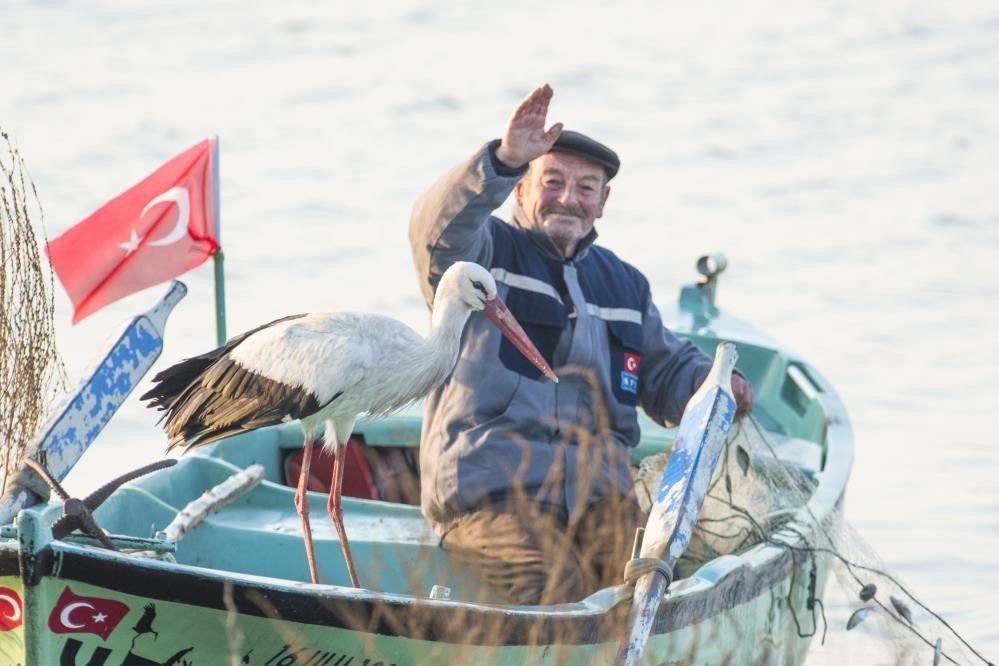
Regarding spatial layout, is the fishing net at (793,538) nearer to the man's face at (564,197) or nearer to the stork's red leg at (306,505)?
the man's face at (564,197)

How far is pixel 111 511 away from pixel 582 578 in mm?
1565

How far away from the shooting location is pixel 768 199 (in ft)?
52.9

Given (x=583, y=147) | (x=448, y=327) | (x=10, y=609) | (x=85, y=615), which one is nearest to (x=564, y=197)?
(x=583, y=147)

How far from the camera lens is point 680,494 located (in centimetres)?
637

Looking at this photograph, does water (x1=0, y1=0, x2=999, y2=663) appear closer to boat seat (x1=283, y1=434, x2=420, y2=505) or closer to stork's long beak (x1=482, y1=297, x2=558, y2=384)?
boat seat (x1=283, y1=434, x2=420, y2=505)

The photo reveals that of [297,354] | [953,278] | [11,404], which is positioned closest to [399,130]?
[953,278]

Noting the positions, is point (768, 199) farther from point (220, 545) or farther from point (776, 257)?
point (220, 545)

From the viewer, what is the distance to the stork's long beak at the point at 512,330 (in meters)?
6.56

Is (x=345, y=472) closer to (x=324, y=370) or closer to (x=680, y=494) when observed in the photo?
(x=324, y=370)

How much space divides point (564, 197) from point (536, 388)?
688 millimetres

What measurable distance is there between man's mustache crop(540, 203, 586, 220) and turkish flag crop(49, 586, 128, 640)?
227cm

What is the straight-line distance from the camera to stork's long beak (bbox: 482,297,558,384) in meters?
6.56

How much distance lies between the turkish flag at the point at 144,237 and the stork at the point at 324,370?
132cm

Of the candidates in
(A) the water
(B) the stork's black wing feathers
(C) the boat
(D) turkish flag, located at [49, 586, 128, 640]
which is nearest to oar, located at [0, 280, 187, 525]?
(C) the boat
